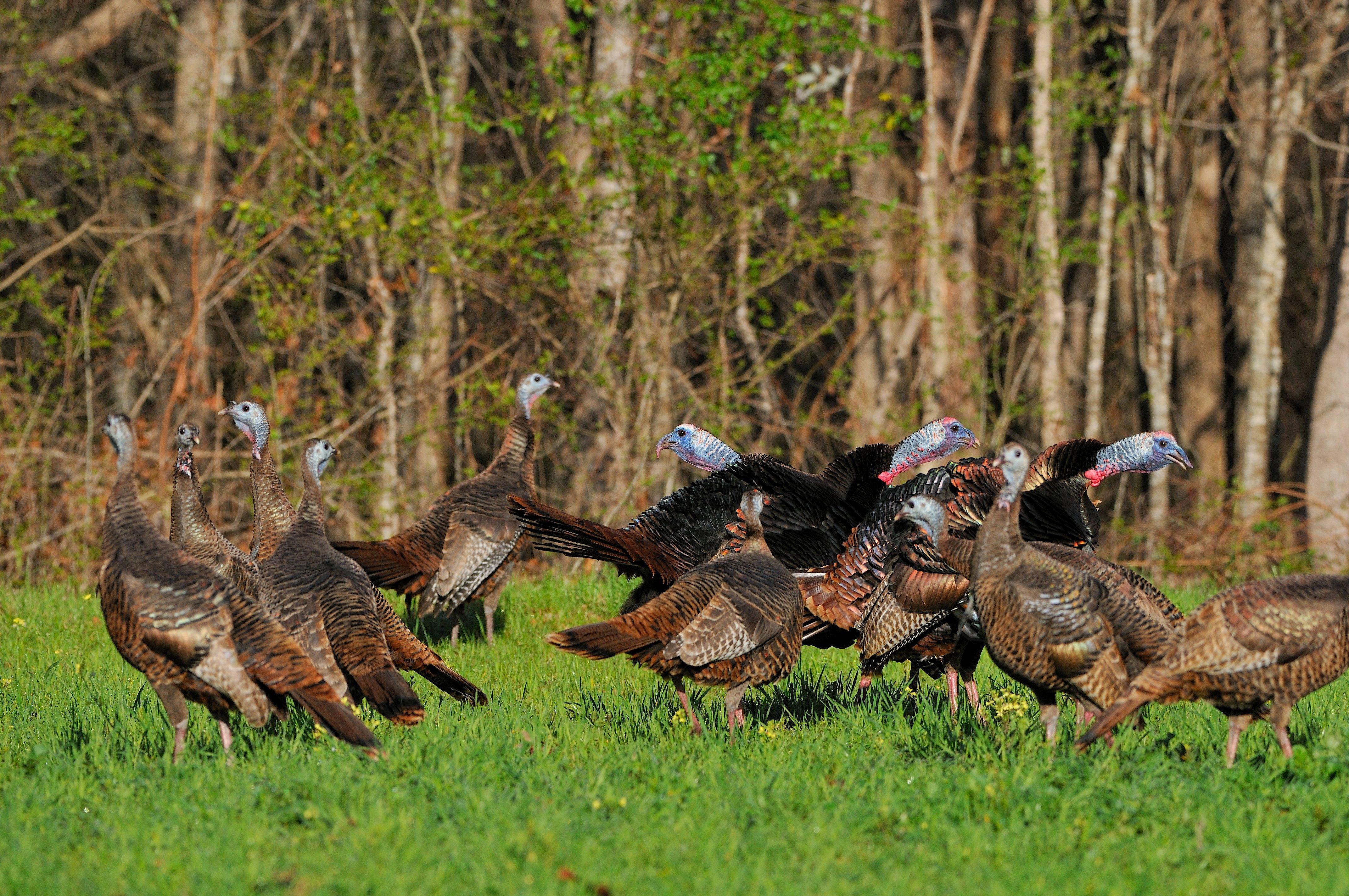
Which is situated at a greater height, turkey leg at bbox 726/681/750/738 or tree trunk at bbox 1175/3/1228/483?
tree trunk at bbox 1175/3/1228/483

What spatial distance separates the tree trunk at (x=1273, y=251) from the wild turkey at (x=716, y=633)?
8.22 meters

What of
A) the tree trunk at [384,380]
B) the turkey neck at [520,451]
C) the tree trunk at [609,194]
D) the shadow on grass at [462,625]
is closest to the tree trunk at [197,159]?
the tree trunk at [384,380]

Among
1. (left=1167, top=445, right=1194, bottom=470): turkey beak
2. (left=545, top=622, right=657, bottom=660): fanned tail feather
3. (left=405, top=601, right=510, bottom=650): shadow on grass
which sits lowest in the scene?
(left=405, top=601, right=510, bottom=650): shadow on grass

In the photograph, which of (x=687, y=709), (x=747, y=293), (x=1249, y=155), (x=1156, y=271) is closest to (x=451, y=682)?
(x=687, y=709)

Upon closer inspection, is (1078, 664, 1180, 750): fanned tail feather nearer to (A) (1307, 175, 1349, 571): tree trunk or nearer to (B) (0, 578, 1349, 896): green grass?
(B) (0, 578, 1349, 896): green grass

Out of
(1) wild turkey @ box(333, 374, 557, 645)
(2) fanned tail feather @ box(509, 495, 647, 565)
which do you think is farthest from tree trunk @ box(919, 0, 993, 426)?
(2) fanned tail feather @ box(509, 495, 647, 565)

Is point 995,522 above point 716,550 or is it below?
above

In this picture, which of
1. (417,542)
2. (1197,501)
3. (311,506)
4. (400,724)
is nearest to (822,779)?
(400,724)

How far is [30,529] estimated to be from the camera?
10320 mm

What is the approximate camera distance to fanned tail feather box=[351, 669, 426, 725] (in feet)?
16.4

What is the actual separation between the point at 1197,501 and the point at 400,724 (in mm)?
9584

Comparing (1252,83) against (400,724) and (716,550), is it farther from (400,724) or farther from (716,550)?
(400,724)

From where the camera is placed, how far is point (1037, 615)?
181 inches

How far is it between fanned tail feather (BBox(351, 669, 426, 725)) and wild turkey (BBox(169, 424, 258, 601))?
3.75 feet
